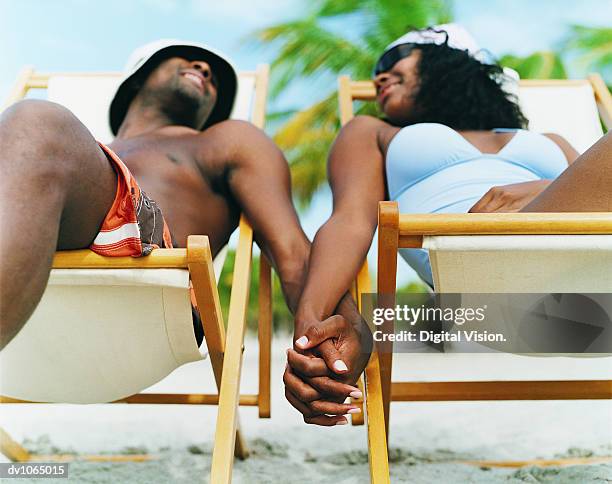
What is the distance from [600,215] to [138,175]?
108cm

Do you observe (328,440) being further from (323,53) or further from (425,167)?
(323,53)

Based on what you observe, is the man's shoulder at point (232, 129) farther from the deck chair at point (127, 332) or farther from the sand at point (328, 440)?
the sand at point (328, 440)

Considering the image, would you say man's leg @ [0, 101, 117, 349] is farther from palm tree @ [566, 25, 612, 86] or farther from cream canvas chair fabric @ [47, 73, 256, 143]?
palm tree @ [566, 25, 612, 86]

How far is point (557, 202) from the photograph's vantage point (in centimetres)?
119

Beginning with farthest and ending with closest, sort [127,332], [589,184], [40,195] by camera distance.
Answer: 1. [127,332]
2. [589,184]
3. [40,195]

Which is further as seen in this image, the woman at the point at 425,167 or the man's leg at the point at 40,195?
the woman at the point at 425,167

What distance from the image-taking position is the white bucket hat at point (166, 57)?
2053 mm

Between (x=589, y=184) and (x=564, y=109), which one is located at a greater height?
(x=589, y=184)

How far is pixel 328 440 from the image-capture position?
2160mm

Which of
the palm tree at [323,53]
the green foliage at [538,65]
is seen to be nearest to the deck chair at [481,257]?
the palm tree at [323,53]

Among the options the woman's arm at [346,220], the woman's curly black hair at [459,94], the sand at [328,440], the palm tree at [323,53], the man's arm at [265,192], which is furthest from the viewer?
the palm tree at [323,53]

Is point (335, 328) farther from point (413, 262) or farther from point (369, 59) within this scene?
point (369, 59)

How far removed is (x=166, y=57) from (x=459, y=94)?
2.90 ft

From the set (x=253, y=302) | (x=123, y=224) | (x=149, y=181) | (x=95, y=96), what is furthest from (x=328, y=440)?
(x=253, y=302)
